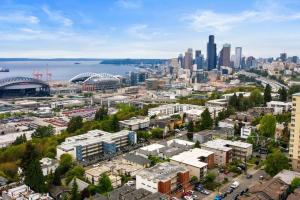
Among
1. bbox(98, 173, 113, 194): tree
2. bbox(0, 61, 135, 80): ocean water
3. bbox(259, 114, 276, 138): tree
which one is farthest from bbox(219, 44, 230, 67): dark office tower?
bbox(98, 173, 113, 194): tree

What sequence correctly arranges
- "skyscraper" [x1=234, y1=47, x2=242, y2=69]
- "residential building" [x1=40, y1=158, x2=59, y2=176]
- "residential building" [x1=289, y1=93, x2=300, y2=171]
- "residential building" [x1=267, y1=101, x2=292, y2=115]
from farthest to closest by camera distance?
1. "skyscraper" [x1=234, y1=47, x2=242, y2=69]
2. "residential building" [x1=267, y1=101, x2=292, y2=115]
3. "residential building" [x1=289, y1=93, x2=300, y2=171]
4. "residential building" [x1=40, y1=158, x2=59, y2=176]

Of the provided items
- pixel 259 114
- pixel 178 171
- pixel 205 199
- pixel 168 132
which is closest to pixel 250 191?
pixel 205 199

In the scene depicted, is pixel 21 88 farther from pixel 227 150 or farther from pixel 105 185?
pixel 227 150

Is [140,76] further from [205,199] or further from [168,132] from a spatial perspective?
[205,199]

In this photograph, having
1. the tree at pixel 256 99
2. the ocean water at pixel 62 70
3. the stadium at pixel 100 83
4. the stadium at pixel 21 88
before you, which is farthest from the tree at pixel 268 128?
the ocean water at pixel 62 70

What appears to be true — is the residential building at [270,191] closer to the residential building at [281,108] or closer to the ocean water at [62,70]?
the residential building at [281,108]

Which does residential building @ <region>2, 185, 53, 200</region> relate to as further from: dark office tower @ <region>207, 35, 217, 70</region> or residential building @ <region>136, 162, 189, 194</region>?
dark office tower @ <region>207, 35, 217, 70</region>
